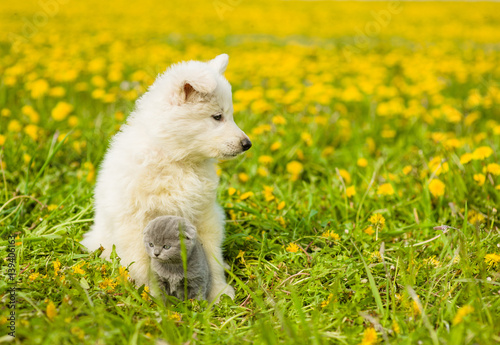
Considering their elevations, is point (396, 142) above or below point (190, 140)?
below

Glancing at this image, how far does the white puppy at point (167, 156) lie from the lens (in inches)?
94.9

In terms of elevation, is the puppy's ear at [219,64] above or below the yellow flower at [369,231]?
above

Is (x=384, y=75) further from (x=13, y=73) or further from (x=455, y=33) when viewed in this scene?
(x=455, y=33)

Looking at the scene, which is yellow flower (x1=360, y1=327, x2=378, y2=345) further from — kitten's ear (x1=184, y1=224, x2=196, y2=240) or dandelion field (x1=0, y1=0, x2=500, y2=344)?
kitten's ear (x1=184, y1=224, x2=196, y2=240)

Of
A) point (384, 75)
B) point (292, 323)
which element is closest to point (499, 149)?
point (292, 323)

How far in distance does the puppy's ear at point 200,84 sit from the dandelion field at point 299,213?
3.38 ft

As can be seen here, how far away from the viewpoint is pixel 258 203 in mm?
3389

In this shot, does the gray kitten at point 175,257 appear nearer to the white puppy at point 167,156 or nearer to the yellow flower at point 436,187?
the white puppy at point 167,156

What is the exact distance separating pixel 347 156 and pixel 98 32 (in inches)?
357

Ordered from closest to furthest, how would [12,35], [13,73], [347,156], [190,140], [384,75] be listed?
[190,140] < [347,156] < [13,73] < [384,75] < [12,35]

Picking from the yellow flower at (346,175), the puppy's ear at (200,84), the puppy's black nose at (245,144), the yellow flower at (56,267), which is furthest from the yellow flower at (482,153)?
the yellow flower at (56,267)

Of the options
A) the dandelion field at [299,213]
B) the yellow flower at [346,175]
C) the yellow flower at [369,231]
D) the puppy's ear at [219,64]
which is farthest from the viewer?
the yellow flower at [346,175]

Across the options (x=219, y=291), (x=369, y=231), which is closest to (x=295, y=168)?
(x=369, y=231)

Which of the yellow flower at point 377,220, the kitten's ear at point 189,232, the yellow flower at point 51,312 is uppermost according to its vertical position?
the kitten's ear at point 189,232
